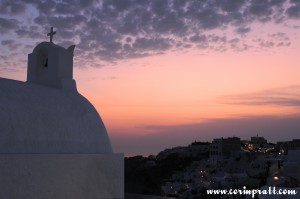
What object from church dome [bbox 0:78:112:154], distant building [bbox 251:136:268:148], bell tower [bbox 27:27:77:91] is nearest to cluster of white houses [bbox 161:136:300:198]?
distant building [bbox 251:136:268:148]

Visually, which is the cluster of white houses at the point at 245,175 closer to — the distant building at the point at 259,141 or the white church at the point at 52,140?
the distant building at the point at 259,141

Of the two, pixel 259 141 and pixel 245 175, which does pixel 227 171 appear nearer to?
pixel 245 175

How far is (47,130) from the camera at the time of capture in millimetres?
8703

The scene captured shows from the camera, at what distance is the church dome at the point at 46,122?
314 inches

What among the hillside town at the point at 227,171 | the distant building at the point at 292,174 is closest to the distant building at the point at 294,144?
the hillside town at the point at 227,171

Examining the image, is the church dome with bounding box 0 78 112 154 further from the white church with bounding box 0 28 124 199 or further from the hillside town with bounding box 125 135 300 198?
the hillside town with bounding box 125 135 300 198

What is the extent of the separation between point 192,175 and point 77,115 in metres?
34.4

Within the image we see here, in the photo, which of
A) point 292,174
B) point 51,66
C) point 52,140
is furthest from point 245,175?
point 52,140

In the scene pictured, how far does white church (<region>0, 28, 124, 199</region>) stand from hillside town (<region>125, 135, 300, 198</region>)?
32.0 ft

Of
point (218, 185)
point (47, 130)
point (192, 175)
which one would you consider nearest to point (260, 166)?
point (192, 175)

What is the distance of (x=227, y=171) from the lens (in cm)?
4412

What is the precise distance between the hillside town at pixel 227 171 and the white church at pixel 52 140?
9.75m

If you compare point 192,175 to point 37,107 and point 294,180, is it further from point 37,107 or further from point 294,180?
point 37,107

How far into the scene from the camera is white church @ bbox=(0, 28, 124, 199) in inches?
→ 305
